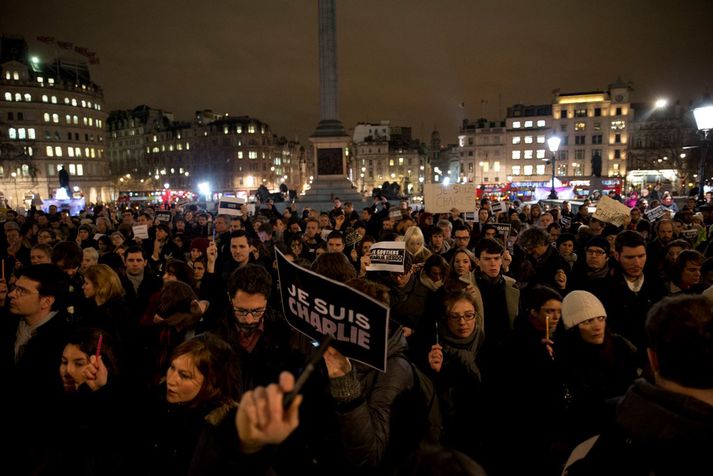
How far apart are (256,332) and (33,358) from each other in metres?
1.64

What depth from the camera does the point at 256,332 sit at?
3957 millimetres

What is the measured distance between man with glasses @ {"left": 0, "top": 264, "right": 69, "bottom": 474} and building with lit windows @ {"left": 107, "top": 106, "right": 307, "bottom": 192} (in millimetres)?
95957

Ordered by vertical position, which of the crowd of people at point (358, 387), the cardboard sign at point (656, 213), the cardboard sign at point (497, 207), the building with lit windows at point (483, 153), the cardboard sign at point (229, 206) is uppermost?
the building with lit windows at point (483, 153)

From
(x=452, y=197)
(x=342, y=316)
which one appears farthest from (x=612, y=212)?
(x=342, y=316)

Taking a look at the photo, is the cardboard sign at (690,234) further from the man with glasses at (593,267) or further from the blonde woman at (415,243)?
the blonde woman at (415,243)

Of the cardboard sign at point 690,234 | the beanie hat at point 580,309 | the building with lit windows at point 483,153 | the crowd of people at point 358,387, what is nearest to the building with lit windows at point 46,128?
the building with lit windows at point 483,153

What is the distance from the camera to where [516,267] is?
27.3ft

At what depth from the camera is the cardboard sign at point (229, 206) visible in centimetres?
1325

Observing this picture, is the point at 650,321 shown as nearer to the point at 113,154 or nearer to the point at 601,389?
the point at 601,389

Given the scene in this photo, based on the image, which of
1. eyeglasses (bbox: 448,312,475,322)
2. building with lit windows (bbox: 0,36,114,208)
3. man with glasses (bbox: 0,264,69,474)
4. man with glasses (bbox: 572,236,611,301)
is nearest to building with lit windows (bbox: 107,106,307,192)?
building with lit windows (bbox: 0,36,114,208)

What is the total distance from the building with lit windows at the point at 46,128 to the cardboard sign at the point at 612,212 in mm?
78078

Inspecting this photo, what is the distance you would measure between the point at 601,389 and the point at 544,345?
0.51 m

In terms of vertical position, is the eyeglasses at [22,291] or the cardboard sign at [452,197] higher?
the cardboard sign at [452,197]

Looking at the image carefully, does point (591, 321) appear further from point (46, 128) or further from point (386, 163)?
point (386, 163)
